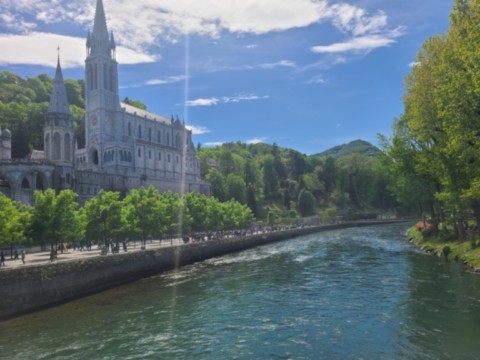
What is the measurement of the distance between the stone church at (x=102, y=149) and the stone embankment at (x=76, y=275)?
124 ft

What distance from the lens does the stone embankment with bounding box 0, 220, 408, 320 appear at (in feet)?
90.6

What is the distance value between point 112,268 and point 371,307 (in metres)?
24.6

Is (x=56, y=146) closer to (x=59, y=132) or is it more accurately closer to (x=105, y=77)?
(x=59, y=132)

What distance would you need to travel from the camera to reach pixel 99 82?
397 feet

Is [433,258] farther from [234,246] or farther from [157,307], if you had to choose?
[234,246]

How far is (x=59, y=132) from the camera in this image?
8825 centimetres

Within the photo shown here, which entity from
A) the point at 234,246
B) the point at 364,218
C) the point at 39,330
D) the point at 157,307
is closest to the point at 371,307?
the point at 157,307

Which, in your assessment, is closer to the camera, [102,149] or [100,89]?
[102,149]

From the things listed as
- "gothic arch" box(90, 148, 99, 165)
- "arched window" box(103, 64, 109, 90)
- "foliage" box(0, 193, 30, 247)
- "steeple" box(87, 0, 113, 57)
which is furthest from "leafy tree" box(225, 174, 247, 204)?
"foliage" box(0, 193, 30, 247)

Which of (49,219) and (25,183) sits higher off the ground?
(25,183)

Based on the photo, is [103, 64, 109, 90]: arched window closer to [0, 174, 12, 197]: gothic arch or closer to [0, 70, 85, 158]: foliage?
[0, 70, 85, 158]: foliage

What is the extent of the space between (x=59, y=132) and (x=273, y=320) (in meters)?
79.7

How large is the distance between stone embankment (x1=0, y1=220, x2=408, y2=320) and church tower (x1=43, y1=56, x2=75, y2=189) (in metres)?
45.9

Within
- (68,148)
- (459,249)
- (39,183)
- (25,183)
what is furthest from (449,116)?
(68,148)
